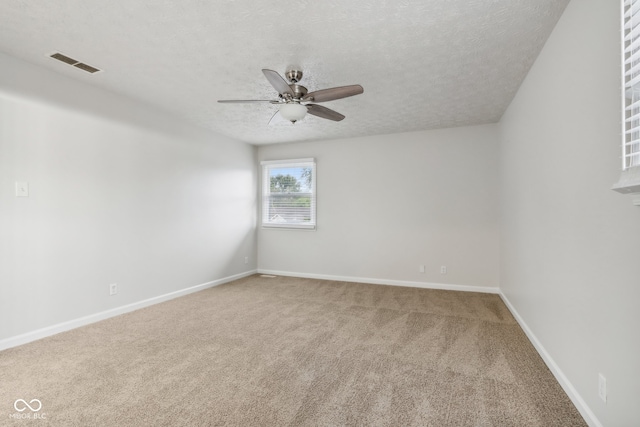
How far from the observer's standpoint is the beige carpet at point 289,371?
5.83 ft

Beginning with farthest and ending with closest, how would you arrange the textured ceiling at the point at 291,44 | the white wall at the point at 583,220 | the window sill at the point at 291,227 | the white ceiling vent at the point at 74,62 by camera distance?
the window sill at the point at 291,227, the white ceiling vent at the point at 74,62, the textured ceiling at the point at 291,44, the white wall at the point at 583,220

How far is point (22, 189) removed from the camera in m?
2.76

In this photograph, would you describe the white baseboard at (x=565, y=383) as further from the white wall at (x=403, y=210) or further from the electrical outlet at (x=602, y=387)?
the white wall at (x=403, y=210)

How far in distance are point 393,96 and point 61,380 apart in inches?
155

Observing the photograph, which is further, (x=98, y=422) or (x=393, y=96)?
(x=393, y=96)

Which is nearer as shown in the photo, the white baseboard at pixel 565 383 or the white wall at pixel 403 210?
the white baseboard at pixel 565 383

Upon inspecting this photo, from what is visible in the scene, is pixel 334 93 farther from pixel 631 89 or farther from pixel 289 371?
pixel 289 371

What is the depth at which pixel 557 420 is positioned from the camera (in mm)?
1731

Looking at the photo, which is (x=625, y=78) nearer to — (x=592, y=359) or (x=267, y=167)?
(x=592, y=359)

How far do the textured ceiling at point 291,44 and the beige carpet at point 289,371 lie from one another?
253 centimetres

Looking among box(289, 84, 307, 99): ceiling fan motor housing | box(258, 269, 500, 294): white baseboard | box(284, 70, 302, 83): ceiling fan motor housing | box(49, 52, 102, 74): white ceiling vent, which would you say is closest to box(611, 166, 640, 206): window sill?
box(289, 84, 307, 99): ceiling fan motor housing

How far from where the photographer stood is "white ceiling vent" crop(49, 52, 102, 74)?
2.64 metres

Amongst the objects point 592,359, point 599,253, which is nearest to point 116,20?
point 599,253

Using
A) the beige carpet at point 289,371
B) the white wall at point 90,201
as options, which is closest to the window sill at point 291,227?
the white wall at point 90,201
